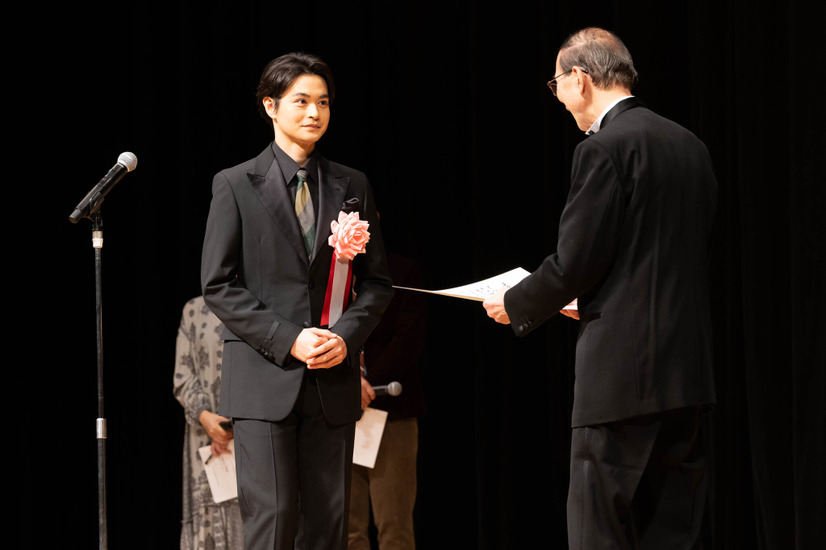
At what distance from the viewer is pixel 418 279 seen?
412cm

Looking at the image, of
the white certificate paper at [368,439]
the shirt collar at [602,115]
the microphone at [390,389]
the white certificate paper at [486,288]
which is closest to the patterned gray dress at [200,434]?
the white certificate paper at [368,439]

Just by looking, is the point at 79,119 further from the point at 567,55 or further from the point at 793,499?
the point at 793,499

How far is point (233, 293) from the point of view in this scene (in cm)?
254

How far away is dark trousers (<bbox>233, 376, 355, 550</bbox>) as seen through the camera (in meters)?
2.48

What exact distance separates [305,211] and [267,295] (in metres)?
0.27

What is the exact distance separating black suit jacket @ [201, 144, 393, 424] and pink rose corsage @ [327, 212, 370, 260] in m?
0.04

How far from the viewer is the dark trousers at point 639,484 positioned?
2145 millimetres

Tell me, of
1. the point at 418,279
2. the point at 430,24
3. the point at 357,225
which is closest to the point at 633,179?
the point at 357,225

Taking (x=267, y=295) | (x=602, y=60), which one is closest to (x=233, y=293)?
(x=267, y=295)

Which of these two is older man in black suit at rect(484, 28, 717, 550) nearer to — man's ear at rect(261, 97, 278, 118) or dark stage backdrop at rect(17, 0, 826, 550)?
man's ear at rect(261, 97, 278, 118)

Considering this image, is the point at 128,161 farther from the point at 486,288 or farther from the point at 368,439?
the point at 368,439

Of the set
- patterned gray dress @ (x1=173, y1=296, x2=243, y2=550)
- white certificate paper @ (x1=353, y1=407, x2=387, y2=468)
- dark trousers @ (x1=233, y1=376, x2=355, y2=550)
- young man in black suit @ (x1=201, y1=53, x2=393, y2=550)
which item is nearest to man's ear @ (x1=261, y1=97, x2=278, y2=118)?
young man in black suit @ (x1=201, y1=53, x2=393, y2=550)

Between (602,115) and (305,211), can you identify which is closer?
(602,115)

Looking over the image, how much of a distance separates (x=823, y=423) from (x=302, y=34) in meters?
3.13
